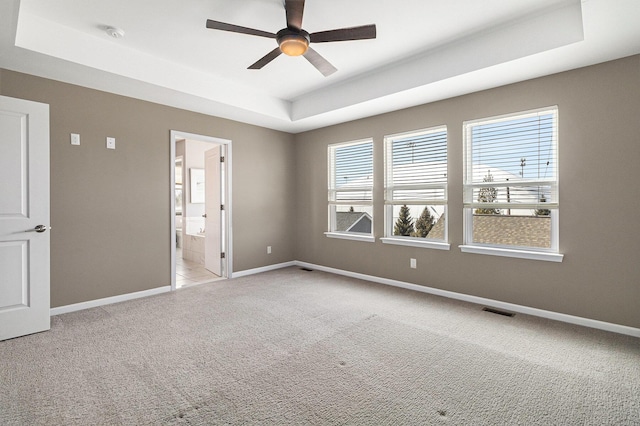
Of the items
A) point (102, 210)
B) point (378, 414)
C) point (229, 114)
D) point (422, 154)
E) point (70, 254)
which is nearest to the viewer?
point (378, 414)

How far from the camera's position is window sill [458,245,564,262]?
317 centimetres

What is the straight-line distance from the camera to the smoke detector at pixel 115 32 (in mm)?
2883

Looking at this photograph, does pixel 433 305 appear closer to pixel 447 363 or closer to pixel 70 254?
pixel 447 363

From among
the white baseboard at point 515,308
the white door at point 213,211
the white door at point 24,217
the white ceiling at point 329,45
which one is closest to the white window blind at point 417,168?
the white ceiling at point 329,45

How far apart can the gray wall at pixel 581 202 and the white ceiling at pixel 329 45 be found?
215 millimetres

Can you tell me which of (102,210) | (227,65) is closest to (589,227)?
(227,65)

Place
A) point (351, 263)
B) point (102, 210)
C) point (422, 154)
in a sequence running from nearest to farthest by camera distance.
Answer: point (102, 210), point (422, 154), point (351, 263)

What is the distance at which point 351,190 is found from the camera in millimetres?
5117

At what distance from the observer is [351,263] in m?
5.07

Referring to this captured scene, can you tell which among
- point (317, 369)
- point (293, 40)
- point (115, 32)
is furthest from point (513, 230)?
point (115, 32)

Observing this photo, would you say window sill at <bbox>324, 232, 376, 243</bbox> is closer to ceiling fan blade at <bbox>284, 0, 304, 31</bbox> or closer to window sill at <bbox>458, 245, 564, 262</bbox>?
window sill at <bbox>458, 245, 564, 262</bbox>

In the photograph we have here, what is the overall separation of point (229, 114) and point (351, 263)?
2.96 meters

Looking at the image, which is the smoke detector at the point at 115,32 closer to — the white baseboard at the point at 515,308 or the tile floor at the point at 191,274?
the tile floor at the point at 191,274

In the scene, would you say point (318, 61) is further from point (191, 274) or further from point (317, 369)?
point (191, 274)
